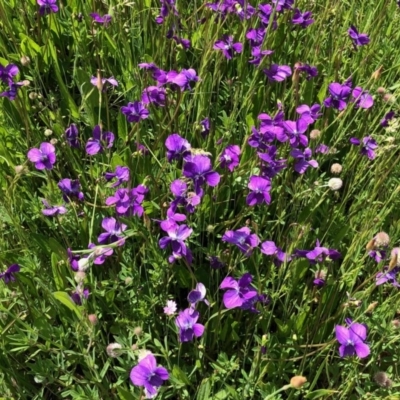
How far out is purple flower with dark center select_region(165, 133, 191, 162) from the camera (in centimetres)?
150

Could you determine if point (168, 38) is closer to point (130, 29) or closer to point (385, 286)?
point (130, 29)

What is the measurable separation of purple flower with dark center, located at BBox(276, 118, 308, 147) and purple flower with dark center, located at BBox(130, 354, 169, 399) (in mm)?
763

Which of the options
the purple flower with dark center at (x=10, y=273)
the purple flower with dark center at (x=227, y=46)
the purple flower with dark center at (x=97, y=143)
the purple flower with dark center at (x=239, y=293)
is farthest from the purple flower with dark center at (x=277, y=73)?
the purple flower with dark center at (x=10, y=273)

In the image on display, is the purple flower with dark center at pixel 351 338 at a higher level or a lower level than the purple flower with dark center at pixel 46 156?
lower

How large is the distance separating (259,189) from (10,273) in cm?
72

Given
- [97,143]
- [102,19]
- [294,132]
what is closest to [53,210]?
[97,143]

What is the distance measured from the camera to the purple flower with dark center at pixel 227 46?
1876 millimetres

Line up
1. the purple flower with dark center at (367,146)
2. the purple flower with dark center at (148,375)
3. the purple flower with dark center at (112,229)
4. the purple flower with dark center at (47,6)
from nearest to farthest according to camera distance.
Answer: the purple flower with dark center at (148,375) < the purple flower with dark center at (112,229) < the purple flower with dark center at (367,146) < the purple flower with dark center at (47,6)

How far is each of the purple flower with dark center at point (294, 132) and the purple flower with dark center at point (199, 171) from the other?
287 mm

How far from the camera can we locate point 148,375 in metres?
1.15

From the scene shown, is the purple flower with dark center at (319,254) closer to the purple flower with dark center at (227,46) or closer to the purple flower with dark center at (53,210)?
the purple flower with dark center at (53,210)

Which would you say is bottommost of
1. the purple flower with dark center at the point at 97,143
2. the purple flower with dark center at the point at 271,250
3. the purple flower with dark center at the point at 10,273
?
the purple flower with dark center at the point at 10,273

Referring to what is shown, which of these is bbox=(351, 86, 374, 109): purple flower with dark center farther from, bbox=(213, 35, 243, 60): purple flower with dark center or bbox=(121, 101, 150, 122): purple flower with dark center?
bbox=(121, 101, 150, 122): purple flower with dark center

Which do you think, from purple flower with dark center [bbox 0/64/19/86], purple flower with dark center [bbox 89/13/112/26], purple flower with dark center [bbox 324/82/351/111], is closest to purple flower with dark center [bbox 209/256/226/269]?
purple flower with dark center [bbox 324/82/351/111]
